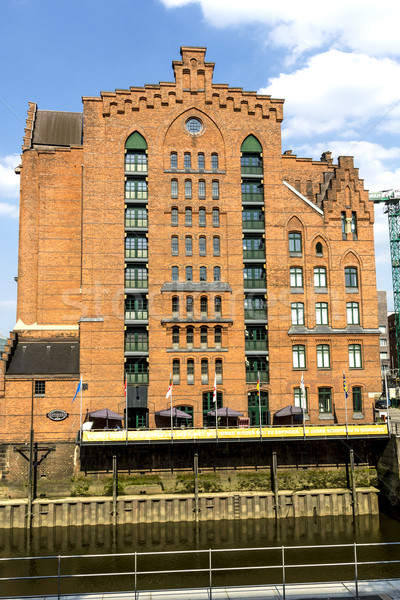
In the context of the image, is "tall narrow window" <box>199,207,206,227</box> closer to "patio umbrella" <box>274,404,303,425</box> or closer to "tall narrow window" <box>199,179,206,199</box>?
"tall narrow window" <box>199,179,206,199</box>

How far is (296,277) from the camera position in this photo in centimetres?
5075

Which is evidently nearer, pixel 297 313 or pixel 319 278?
pixel 297 313

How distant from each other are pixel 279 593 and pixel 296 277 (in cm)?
3606

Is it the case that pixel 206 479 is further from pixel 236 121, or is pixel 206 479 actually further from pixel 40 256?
pixel 236 121

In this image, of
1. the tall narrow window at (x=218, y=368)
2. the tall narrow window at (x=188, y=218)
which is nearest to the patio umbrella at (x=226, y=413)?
the tall narrow window at (x=218, y=368)

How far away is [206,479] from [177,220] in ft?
74.8

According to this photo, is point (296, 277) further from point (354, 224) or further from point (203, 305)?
point (203, 305)

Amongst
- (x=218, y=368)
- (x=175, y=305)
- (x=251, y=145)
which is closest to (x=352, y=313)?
(x=218, y=368)

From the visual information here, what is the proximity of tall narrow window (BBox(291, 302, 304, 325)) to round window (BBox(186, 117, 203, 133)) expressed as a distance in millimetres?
18822

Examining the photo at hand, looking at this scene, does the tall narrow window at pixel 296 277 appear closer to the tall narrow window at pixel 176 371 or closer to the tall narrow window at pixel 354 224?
the tall narrow window at pixel 354 224

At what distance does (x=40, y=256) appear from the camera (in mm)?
52750

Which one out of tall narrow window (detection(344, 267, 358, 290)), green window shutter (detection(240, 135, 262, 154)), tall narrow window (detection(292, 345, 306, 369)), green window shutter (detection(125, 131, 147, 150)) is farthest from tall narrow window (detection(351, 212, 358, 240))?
green window shutter (detection(125, 131, 147, 150))

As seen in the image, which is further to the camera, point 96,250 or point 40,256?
point 40,256

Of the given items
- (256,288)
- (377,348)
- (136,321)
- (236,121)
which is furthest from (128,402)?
(236,121)
